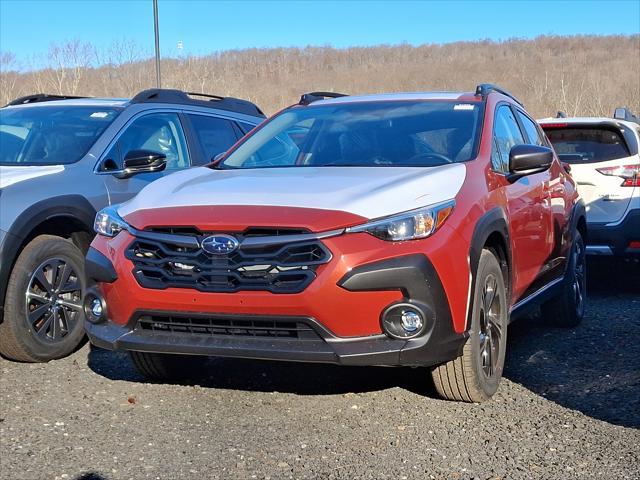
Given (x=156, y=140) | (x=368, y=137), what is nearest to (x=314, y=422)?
(x=368, y=137)

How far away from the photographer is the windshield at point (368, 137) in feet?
16.4

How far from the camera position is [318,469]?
3.70 m

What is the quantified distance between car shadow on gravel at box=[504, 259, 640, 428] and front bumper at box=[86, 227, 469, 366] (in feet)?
3.54

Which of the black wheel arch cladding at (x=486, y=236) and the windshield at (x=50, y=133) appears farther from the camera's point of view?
the windshield at (x=50, y=133)

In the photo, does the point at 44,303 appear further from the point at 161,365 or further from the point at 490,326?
the point at 490,326

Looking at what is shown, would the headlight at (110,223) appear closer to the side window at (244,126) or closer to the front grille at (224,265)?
the front grille at (224,265)

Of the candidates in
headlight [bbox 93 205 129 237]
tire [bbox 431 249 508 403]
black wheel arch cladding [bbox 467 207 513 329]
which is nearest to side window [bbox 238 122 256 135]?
headlight [bbox 93 205 129 237]

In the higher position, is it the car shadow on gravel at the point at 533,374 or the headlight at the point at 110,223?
the headlight at the point at 110,223

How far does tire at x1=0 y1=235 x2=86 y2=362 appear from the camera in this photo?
5289 millimetres

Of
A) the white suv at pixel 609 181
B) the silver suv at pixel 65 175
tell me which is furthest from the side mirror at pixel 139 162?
the white suv at pixel 609 181

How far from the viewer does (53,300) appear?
5586mm

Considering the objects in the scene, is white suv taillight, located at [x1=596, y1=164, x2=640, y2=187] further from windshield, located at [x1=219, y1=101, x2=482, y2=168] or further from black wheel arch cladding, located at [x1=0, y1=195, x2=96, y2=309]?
black wheel arch cladding, located at [x1=0, y1=195, x2=96, y2=309]

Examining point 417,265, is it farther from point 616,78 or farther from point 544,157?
point 616,78

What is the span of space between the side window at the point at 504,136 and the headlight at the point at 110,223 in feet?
7.12
